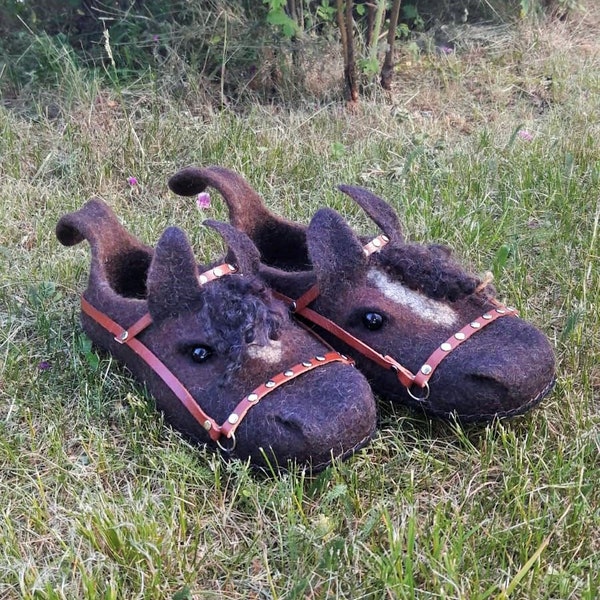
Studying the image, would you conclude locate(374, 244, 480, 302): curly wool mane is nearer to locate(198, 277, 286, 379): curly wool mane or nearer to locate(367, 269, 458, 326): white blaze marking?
locate(367, 269, 458, 326): white blaze marking

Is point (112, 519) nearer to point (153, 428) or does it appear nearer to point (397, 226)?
point (153, 428)

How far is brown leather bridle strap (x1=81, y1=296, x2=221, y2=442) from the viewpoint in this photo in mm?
1425

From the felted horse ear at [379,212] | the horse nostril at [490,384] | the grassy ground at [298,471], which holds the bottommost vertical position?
the grassy ground at [298,471]

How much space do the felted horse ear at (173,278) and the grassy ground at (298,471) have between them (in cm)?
21

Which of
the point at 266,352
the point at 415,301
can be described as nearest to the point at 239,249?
the point at 266,352

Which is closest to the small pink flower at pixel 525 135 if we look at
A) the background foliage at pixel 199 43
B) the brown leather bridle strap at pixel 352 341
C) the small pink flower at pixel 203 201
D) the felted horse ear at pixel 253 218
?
the background foliage at pixel 199 43

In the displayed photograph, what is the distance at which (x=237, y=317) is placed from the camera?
4.84 feet

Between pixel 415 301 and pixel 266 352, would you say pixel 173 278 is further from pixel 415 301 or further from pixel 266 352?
pixel 415 301

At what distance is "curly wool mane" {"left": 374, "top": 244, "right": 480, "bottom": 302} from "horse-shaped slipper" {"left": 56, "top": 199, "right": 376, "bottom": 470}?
0.73 ft

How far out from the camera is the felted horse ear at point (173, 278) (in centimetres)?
153

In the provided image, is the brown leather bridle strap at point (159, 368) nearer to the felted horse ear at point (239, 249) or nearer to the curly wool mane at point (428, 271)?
the felted horse ear at point (239, 249)

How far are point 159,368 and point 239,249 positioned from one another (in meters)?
0.31

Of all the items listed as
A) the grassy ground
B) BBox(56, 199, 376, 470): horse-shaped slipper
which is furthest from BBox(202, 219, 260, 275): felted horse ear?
the grassy ground

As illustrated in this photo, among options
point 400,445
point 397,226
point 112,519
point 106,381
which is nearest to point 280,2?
point 397,226
